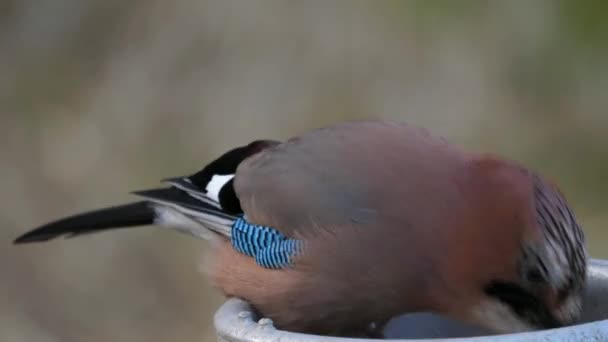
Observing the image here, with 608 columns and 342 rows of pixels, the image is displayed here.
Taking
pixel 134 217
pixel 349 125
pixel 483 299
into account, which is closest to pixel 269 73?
pixel 134 217

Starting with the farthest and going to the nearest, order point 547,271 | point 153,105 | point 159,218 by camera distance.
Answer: point 153,105
point 159,218
point 547,271

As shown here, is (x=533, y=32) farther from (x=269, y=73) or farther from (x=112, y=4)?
(x=112, y=4)

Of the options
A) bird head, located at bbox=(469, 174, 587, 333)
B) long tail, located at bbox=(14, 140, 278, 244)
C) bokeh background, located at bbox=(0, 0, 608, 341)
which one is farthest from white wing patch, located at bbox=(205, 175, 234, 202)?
bokeh background, located at bbox=(0, 0, 608, 341)

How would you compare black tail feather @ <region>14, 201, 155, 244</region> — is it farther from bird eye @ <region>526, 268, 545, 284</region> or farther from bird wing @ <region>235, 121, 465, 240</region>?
bird eye @ <region>526, 268, 545, 284</region>

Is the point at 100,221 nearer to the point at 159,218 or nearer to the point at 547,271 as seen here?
the point at 159,218

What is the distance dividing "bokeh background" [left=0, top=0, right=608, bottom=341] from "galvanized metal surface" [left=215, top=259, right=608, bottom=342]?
1.40 m

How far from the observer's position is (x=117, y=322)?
325 centimetres

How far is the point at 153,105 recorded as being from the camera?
3236 millimetres

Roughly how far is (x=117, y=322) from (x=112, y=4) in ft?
2.98

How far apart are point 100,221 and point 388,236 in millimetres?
734

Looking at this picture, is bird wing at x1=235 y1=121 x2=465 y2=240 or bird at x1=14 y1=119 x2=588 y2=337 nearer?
bird at x1=14 y1=119 x2=588 y2=337

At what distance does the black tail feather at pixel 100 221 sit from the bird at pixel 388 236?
0.24 metres

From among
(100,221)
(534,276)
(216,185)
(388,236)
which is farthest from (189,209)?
(534,276)

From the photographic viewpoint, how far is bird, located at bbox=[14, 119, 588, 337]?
1.30 meters
